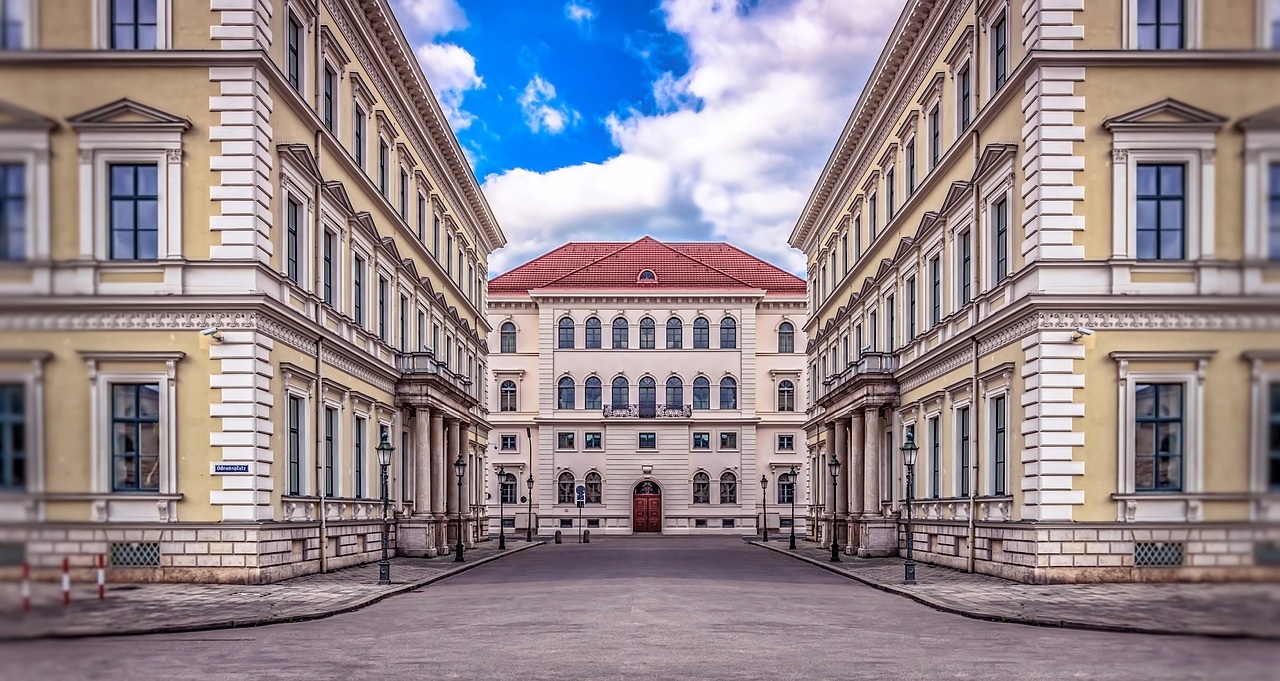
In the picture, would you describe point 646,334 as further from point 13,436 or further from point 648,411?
point 13,436

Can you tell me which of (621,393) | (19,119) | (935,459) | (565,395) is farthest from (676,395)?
(19,119)

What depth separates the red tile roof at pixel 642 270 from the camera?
307ft

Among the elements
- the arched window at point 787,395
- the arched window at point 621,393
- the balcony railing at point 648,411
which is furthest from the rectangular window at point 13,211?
the arched window at point 787,395

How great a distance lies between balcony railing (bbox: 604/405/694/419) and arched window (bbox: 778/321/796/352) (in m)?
8.97

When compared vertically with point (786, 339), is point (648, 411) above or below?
below

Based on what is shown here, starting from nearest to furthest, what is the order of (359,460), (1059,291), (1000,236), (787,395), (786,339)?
(1059,291) → (1000,236) → (359,460) → (787,395) → (786,339)

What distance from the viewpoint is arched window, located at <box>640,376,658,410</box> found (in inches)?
3649

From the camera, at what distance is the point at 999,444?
32906 mm

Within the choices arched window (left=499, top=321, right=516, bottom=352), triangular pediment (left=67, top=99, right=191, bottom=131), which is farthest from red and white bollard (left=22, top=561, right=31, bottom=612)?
arched window (left=499, top=321, right=516, bottom=352)

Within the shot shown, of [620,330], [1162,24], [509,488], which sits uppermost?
[620,330]

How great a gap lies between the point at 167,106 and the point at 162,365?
2494 mm

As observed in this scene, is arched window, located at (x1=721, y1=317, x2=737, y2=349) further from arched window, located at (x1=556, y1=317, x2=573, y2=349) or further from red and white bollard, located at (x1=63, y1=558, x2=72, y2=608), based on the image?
red and white bollard, located at (x1=63, y1=558, x2=72, y2=608)

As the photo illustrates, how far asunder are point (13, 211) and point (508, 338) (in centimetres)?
9171

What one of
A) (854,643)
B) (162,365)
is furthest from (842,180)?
(162,365)
